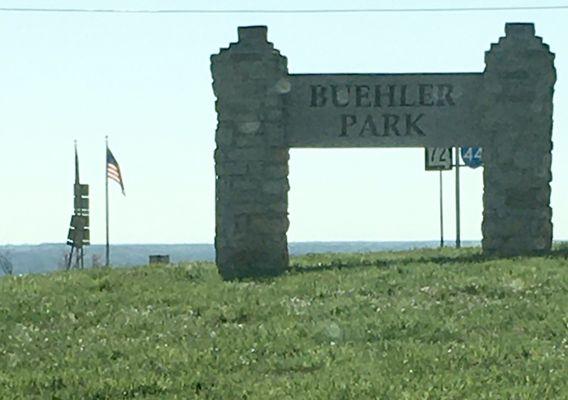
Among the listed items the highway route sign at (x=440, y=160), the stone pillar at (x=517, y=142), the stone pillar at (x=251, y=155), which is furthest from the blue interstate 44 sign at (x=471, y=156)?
the stone pillar at (x=251, y=155)

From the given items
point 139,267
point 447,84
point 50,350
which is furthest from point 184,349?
point 447,84

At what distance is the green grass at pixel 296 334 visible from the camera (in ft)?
51.0

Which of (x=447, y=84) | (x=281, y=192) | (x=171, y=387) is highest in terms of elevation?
(x=447, y=84)

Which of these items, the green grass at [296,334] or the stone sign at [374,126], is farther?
the stone sign at [374,126]

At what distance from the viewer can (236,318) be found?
70.1ft

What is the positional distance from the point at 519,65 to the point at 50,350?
1649cm

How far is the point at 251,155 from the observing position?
1204 inches

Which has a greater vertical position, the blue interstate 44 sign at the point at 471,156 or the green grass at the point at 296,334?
the blue interstate 44 sign at the point at 471,156

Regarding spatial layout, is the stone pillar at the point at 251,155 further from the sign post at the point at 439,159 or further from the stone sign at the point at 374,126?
the sign post at the point at 439,159

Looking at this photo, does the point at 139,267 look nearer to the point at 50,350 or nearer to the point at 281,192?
the point at 281,192

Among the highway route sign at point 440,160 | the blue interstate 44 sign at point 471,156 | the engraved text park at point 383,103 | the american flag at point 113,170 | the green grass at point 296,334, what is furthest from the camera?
the american flag at point 113,170

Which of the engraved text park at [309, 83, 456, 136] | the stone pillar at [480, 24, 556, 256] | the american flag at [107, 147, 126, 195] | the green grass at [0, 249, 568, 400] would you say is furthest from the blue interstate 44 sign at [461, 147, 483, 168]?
the american flag at [107, 147, 126, 195]

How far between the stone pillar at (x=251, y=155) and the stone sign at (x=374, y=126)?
23 millimetres

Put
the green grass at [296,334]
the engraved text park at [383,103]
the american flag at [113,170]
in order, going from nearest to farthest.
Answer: the green grass at [296,334], the engraved text park at [383,103], the american flag at [113,170]
